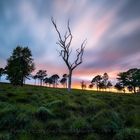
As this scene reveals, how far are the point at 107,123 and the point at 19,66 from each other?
53076 mm

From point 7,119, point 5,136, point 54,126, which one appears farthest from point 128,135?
point 7,119

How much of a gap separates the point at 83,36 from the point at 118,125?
2707 centimetres

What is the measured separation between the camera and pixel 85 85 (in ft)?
558

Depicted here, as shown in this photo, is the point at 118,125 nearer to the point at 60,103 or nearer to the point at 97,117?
the point at 97,117

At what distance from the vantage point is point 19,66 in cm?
5797

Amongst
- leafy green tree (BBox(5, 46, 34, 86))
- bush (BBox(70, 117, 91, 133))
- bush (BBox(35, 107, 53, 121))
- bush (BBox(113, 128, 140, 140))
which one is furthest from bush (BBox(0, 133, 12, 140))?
leafy green tree (BBox(5, 46, 34, 86))

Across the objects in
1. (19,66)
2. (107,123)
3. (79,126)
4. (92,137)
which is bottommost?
(92,137)

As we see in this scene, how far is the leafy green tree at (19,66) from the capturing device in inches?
2239

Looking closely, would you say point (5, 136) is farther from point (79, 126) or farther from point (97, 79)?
point (97, 79)

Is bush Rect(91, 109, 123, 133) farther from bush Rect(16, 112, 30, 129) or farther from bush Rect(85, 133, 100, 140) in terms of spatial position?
bush Rect(16, 112, 30, 129)

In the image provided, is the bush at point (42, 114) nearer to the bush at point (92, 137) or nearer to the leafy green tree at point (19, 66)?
the bush at point (92, 137)

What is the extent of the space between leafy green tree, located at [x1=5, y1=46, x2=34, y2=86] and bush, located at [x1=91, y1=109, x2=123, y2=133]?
50.9 meters

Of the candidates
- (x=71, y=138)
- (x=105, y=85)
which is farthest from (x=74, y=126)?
(x=105, y=85)

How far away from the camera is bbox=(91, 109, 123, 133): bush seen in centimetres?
727
